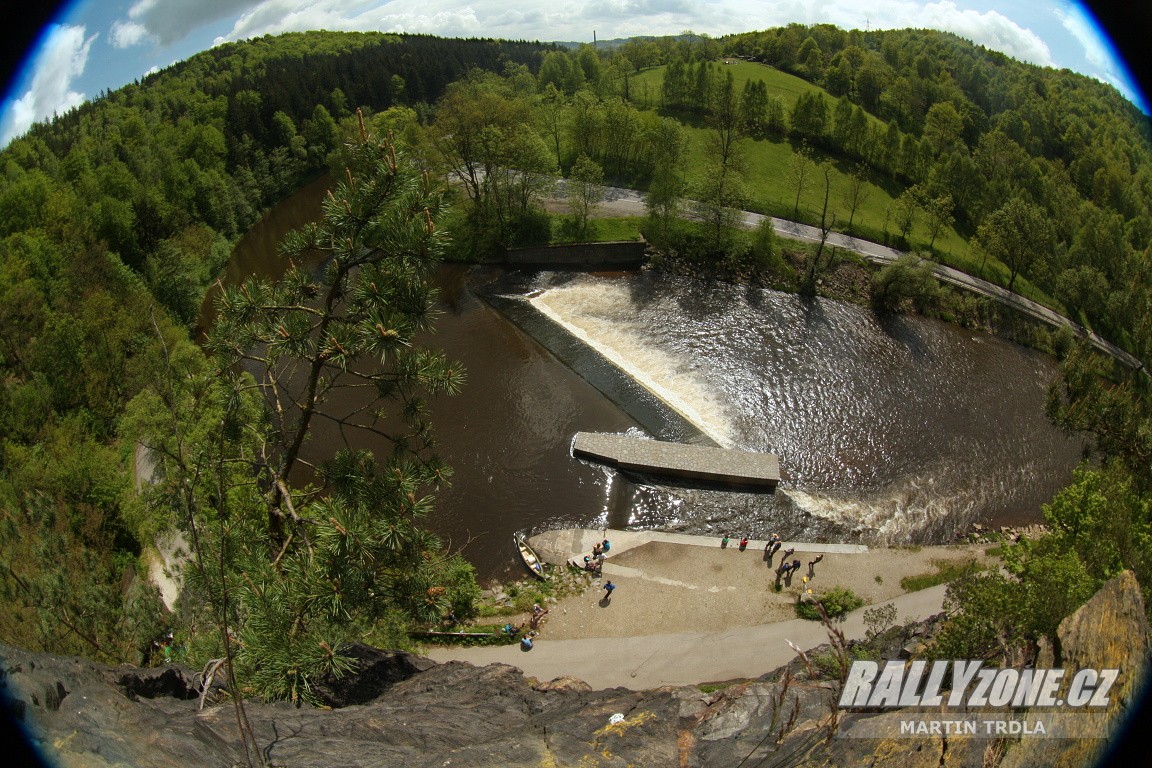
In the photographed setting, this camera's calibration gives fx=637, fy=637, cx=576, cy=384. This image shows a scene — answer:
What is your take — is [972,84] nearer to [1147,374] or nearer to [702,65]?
[702,65]

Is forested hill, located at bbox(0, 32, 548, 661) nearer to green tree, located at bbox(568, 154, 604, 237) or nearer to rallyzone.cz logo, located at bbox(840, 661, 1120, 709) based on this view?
rallyzone.cz logo, located at bbox(840, 661, 1120, 709)

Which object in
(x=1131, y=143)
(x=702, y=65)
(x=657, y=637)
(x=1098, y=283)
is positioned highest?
(x=702, y=65)

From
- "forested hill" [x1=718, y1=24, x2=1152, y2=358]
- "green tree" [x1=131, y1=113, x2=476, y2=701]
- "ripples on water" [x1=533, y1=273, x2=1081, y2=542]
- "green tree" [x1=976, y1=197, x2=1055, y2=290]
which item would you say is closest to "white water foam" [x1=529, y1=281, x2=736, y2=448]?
"ripples on water" [x1=533, y1=273, x2=1081, y2=542]

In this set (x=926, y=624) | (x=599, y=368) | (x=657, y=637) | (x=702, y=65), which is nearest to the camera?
(x=926, y=624)

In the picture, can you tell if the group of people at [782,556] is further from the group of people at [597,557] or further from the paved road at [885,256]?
the paved road at [885,256]

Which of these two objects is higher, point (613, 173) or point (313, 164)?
point (313, 164)

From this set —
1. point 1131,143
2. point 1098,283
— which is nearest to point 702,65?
point 1131,143

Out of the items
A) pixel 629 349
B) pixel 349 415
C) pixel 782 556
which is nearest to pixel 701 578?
pixel 782 556
